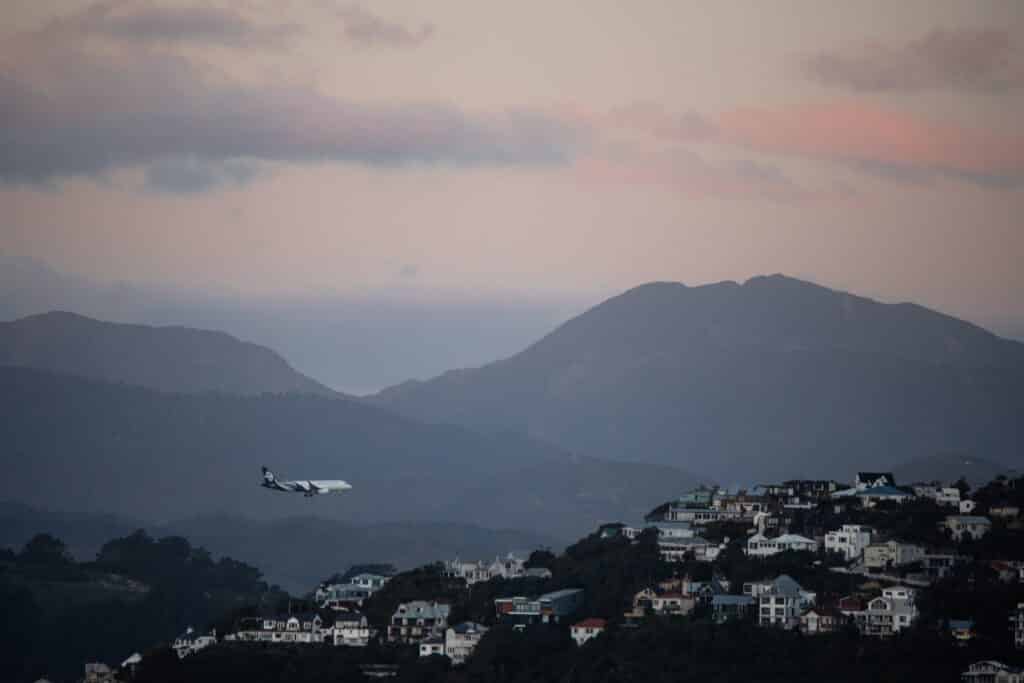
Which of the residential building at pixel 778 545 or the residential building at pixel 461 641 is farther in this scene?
the residential building at pixel 778 545

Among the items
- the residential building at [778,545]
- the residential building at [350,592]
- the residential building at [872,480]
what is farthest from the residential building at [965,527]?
the residential building at [350,592]

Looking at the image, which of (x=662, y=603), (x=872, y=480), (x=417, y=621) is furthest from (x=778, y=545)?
(x=417, y=621)

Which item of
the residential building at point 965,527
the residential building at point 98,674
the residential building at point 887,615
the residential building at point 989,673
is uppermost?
the residential building at point 965,527

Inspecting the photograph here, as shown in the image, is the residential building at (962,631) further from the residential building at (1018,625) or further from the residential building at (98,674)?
the residential building at (98,674)

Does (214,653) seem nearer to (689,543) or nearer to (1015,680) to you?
(689,543)

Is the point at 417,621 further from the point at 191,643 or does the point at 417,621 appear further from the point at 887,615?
the point at 887,615

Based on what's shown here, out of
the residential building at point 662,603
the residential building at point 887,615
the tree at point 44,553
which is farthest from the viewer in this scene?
the tree at point 44,553

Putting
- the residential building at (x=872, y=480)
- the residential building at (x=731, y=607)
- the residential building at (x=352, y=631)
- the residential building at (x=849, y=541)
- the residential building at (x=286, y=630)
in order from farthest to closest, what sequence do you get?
1. the residential building at (x=872, y=480)
2. the residential building at (x=286, y=630)
3. the residential building at (x=352, y=631)
4. the residential building at (x=849, y=541)
5. the residential building at (x=731, y=607)

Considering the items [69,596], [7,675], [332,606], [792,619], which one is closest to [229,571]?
[69,596]
